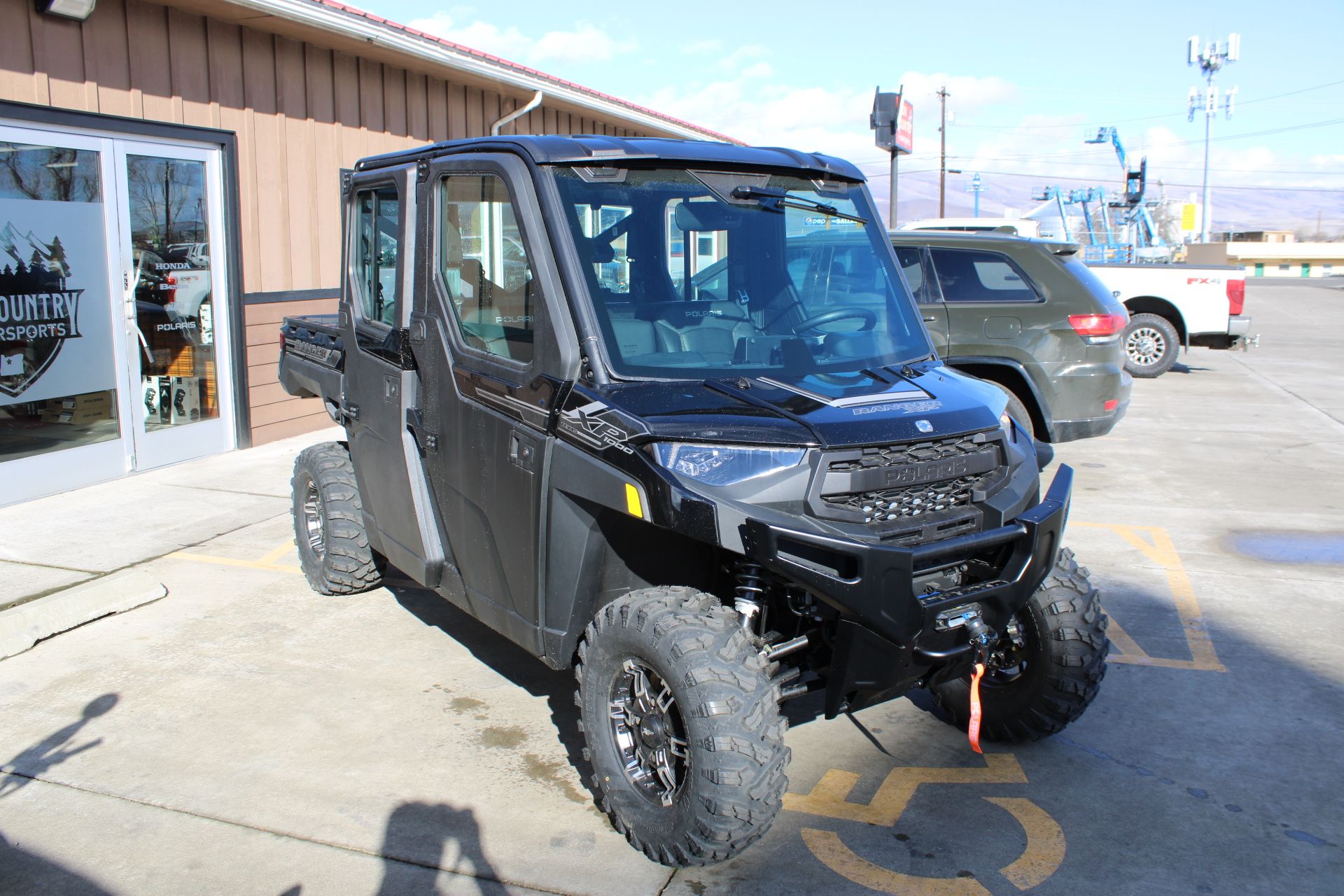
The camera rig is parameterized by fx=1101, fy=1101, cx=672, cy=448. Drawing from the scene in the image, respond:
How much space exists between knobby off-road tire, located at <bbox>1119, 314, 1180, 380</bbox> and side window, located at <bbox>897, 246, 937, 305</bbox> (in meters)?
7.94

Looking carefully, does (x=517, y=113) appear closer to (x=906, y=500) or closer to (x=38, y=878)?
(x=906, y=500)

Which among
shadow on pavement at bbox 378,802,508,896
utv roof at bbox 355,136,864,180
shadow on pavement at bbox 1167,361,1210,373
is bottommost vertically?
shadow on pavement at bbox 378,802,508,896

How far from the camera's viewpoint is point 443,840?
3566mm

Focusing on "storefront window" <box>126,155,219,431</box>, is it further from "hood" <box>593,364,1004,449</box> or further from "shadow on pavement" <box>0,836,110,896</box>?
"hood" <box>593,364,1004,449</box>

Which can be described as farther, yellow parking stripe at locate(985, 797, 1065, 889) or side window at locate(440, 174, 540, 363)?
side window at locate(440, 174, 540, 363)

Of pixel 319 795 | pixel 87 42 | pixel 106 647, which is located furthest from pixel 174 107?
pixel 319 795

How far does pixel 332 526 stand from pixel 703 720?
3.07 meters

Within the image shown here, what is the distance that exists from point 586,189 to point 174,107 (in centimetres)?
622

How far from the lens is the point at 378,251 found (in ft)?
16.1

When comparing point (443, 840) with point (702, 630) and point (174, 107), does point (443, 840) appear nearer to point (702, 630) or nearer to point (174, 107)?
point (702, 630)

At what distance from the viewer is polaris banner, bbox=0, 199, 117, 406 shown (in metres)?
7.37

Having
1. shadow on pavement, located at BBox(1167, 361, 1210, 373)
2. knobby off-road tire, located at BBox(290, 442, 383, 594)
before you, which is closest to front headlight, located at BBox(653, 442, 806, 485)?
knobby off-road tire, located at BBox(290, 442, 383, 594)

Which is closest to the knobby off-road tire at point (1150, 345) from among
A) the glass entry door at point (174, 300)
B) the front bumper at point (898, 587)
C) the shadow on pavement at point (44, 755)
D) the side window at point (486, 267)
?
the glass entry door at point (174, 300)

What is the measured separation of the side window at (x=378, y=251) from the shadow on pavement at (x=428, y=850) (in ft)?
6.54
